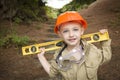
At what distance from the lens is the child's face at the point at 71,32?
10.2 ft

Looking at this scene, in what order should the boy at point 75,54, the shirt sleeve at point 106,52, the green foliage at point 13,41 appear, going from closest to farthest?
the boy at point 75,54 → the shirt sleeve at point 106,52 → the green foliage at point 13,41

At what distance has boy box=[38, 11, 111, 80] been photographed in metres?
3.09

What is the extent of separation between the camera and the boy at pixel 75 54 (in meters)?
3.09

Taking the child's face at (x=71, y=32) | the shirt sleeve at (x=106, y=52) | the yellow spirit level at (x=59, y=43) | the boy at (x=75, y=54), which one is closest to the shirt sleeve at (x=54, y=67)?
the boy at (x=75, y=54)

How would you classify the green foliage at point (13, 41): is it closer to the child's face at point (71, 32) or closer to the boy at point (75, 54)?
the boy at point (75, 54)

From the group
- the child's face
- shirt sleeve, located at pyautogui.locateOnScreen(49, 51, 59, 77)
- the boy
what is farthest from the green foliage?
the child's face

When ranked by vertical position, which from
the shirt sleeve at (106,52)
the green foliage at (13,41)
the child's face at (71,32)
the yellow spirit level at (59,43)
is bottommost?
the green foliage at (13,41)

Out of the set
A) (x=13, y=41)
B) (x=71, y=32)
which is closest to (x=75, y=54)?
(x=71, y=32)

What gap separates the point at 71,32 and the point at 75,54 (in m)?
0.28

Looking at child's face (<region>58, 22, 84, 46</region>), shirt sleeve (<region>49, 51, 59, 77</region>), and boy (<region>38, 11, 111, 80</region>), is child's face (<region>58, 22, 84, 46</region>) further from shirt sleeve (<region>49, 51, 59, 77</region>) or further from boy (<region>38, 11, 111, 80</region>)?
shirt sleeve (<region>49, 51, 59, 77</region>)

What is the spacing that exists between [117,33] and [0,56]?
432 cm

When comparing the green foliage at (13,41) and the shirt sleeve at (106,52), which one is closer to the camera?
the shirt sleeve at (106,52)

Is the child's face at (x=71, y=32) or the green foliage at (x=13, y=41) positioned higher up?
the child's face at (x=71, y=32)

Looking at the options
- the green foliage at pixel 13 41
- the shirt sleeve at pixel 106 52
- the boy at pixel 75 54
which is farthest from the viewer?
the green foliage at pixel 13 41
